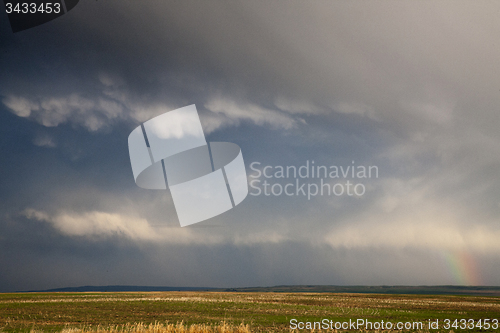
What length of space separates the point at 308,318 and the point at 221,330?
20.1m

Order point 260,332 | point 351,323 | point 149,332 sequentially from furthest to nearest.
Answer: point 351,323
point 260,332
point 149,332

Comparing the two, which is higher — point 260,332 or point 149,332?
point 149,332

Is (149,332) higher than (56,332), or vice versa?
(149,332)

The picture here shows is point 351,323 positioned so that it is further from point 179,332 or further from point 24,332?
point 24,332

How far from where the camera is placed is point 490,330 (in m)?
26.0

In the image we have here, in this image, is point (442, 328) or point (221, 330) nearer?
point (221, 330)

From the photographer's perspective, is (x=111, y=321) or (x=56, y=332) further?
(x=111, y=321)

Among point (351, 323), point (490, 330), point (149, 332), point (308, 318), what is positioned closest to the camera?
point (149, 332)

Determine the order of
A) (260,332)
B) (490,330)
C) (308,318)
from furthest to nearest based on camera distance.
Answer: (308,318)
(490,330)
(260,332)

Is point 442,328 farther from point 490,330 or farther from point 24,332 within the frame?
point 24,332

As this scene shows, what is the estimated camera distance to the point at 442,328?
26422mm

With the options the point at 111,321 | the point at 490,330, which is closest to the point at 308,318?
the point at 490,330

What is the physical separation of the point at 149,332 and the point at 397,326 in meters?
21.8

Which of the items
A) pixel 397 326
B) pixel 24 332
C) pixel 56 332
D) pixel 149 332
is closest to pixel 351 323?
pixel 397 326
